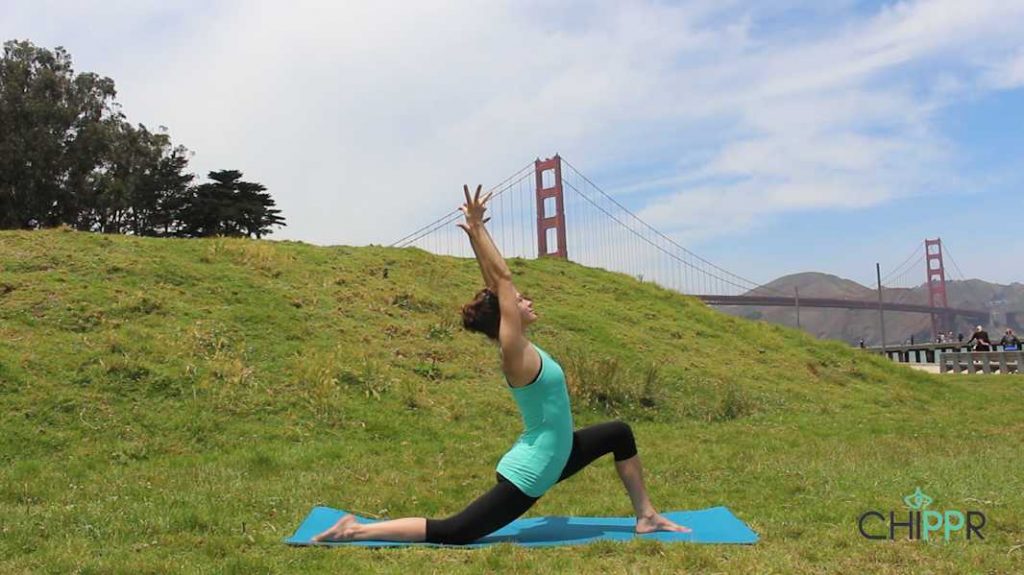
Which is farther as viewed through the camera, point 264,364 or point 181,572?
point 264,364

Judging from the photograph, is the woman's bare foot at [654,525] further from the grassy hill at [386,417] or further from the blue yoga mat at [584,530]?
the grassy hill at [386,417]

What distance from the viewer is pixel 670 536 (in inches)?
221

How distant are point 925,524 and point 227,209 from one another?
34.8 meters

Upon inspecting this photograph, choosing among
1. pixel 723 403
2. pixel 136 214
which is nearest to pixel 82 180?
pixel 136 214

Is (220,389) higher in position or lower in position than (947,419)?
higher

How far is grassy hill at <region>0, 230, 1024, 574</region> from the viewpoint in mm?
5414

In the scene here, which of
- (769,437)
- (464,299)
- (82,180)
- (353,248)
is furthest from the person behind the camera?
(82,180)

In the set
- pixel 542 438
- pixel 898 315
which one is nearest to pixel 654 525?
pixel 542 438

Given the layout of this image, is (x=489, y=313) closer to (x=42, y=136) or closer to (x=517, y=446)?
(x=517, y=446)

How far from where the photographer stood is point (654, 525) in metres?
5.78

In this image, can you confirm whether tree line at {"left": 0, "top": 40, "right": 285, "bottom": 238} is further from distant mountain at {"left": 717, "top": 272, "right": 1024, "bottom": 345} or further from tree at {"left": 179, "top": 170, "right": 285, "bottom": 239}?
distant mountain at {"left": 717, "top": 272, "right": 1024, "bottom": 345}

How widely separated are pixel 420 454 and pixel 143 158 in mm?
39905

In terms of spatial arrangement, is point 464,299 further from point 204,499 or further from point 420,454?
point 204,499

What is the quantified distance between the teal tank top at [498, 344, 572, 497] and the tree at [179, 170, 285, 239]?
32869mm
